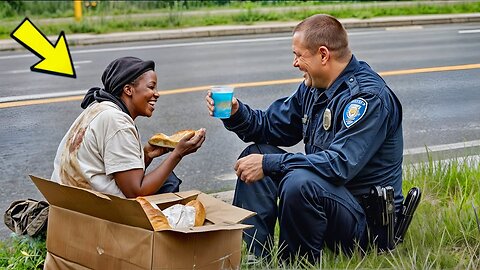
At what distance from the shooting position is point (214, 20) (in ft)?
55.6

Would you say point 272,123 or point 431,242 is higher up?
point 272,123

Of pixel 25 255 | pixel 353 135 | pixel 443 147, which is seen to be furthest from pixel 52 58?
pixel 353 135

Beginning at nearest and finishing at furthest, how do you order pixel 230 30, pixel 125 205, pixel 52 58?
pixel 125 205
pixel 52 58
pixel 230 30

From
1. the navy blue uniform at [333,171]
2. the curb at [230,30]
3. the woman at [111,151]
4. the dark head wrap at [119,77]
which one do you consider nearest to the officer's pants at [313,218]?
the navy blue uniform at [333,171]

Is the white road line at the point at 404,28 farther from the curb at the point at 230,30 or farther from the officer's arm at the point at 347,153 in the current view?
the officer's arm at the point at 347,153

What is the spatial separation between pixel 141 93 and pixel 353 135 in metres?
1.08

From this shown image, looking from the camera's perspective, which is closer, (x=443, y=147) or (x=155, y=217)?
(x=155, y=217)

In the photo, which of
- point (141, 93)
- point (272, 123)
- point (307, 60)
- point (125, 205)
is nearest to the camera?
point (125, 205)

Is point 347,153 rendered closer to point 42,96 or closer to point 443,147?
point 443,147

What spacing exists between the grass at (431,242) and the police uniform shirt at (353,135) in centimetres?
26

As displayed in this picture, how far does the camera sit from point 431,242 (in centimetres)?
414

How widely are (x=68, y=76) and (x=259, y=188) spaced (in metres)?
Result: 7.07

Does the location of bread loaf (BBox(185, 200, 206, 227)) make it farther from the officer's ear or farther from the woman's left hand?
the officer's ear

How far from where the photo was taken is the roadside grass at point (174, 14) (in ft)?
52.2
